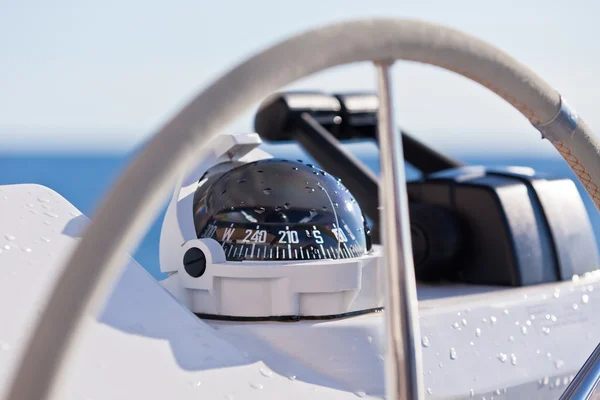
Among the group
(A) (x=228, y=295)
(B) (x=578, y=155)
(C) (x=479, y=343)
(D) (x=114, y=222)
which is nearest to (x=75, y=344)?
(D) (x=114, y=222)

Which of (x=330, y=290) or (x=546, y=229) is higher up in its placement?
(x=546, y=229)

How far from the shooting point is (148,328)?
640 millimetres

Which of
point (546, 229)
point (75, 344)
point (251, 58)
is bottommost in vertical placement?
point (75, 344)

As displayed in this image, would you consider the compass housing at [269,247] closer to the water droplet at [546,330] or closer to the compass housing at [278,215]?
the compass housing at [278,215]

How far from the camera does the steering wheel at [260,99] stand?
25cm

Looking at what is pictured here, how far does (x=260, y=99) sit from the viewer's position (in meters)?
0.30

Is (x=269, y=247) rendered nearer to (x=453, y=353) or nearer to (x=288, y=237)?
(x=288, y=237)

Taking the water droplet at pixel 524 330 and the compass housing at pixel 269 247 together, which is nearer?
the compass housing at pixel 269 247

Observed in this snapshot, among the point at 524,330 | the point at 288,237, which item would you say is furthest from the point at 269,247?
the point at 524,330

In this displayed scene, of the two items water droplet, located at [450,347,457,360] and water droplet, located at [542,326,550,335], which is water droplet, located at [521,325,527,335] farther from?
water droplet, located at [450,347,457,360]

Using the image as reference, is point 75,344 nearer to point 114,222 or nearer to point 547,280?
point 114,222

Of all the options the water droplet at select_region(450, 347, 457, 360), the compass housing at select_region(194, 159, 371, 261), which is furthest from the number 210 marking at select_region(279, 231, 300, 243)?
the water droplet at select_region(450, 347, 457, 360)

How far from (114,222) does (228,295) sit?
1.58ft

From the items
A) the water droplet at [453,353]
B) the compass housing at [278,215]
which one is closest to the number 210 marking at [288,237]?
the compass housing at [278,215]
